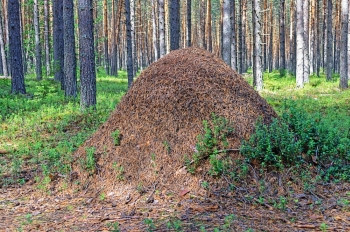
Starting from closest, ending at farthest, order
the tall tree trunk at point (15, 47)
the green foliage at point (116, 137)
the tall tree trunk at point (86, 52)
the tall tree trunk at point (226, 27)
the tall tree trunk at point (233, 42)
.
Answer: the green foliage at point (116, 137)
the tall tree trunk at point (86, 52)
the tall tree trunk at point (15, 47)
the tall tree trunk at point (226, 27)
the tall tree trunk at point (233, 42)

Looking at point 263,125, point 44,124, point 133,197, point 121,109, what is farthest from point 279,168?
point 44,124

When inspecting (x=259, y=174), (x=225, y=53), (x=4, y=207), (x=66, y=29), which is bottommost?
A: (x=4, y=207)

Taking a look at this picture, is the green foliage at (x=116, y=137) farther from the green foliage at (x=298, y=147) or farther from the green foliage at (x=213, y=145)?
the green foliage at (x=298, y=147)

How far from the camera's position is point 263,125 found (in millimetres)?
5781

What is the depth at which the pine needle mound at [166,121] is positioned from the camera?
5.73 meters

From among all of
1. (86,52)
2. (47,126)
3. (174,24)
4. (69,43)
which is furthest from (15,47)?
(47,126)

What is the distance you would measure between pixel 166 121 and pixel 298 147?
2.08m

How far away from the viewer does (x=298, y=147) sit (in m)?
5.54

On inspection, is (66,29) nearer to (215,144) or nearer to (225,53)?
(225,53)

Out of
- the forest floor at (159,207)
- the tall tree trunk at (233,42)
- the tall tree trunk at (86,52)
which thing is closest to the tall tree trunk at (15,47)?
the tall tree trunk at (86,52)

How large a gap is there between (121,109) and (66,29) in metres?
8.19

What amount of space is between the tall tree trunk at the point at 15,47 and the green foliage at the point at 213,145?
1105 centimetres

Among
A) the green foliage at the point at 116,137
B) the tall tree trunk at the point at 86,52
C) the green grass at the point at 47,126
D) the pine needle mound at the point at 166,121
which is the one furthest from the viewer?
the tall tree trunk at the point at 86,52

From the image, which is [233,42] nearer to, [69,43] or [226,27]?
[226,27]
